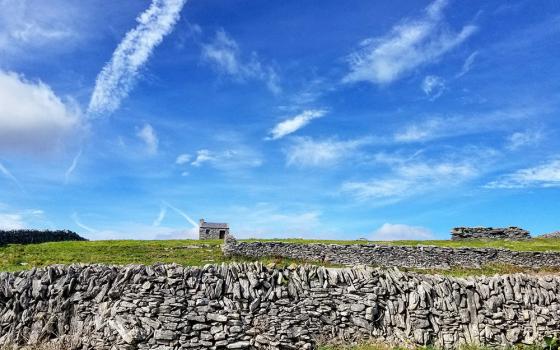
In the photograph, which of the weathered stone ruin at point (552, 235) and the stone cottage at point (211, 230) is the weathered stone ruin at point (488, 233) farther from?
the stone cottage at point (211, 230)

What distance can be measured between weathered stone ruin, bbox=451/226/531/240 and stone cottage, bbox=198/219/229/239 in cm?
3092

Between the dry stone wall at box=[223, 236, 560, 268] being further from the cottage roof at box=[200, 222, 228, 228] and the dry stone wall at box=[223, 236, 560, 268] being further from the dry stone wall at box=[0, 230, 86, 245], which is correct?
the cottage roof at box=[200, 222, 228, 228]

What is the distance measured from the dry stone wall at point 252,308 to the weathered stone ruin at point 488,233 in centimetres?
3112

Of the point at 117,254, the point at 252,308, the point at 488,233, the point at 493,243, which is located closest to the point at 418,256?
the point at 493,243

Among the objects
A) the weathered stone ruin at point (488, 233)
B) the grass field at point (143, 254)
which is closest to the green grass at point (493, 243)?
the grass field at point (143, 254)

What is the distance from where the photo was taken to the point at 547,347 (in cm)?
1577

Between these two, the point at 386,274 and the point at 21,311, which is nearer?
the point at 21,311

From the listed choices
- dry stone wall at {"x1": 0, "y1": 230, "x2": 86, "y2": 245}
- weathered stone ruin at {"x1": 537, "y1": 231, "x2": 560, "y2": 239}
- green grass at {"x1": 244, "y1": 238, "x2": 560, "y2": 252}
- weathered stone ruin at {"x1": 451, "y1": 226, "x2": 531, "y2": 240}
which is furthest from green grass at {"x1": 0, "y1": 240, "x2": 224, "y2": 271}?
weathered stone ruin at {"x1": 537, "y1": 231, "x2": 560, "y2": 239}

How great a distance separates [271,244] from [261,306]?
840 inches

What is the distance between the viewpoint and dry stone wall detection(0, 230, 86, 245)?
4953 cm

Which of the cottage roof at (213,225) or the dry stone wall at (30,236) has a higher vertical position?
the cottage roof at (213,225)

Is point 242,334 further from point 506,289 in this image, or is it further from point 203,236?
point 203,236

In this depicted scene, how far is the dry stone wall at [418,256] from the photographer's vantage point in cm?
3366

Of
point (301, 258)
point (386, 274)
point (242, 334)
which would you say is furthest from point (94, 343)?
point (301, 258)
